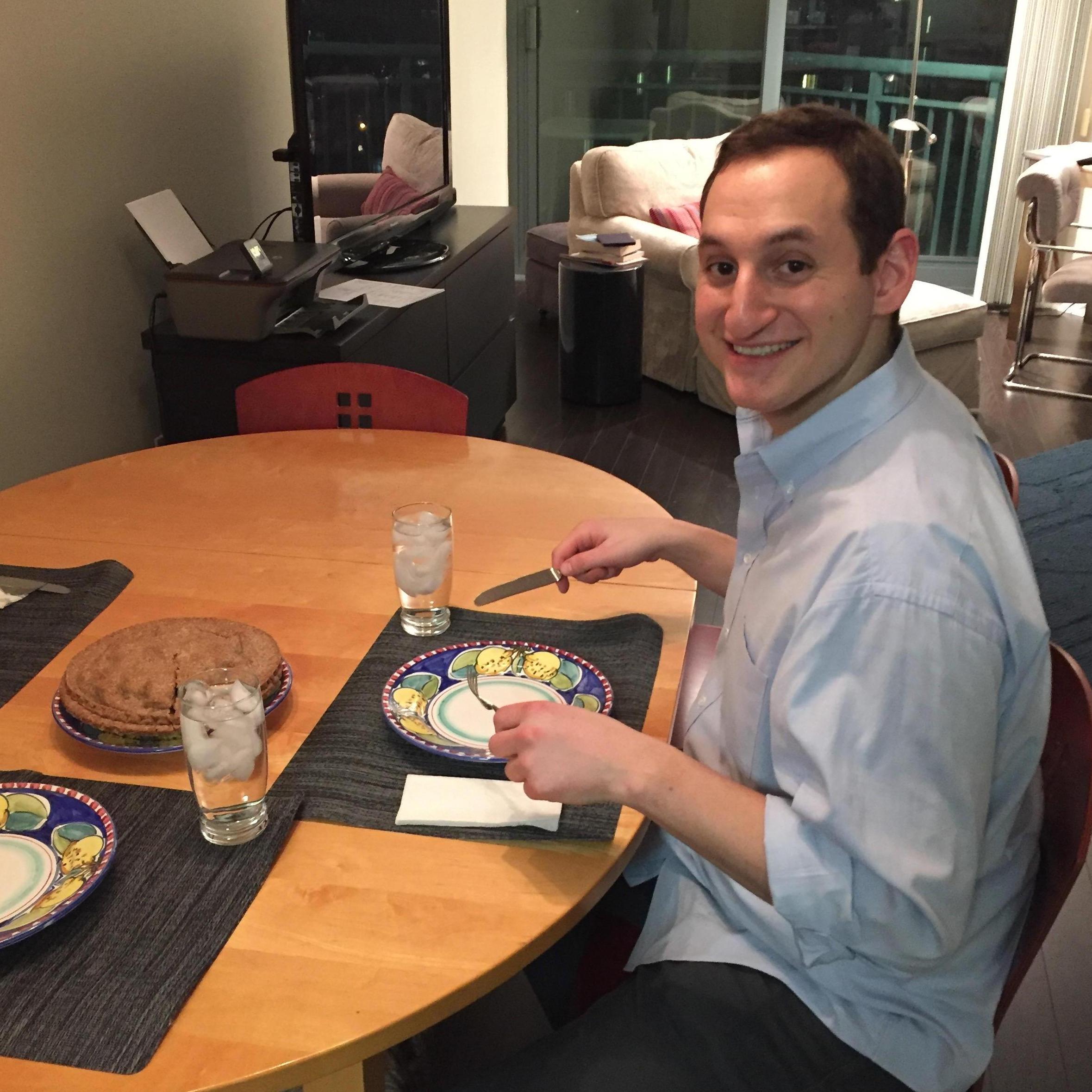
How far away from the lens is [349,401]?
2.24 m

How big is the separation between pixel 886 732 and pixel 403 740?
1.66 ft

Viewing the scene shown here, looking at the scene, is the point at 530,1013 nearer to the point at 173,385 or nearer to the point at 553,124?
the point at 173,385

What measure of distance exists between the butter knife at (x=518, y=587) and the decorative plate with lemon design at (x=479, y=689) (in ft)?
0.41

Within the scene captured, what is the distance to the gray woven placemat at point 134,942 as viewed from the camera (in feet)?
2.80

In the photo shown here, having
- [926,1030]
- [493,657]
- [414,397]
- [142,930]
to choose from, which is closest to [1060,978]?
[926,1030]

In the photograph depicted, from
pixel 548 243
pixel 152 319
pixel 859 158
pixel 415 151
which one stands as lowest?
pixel 548 243

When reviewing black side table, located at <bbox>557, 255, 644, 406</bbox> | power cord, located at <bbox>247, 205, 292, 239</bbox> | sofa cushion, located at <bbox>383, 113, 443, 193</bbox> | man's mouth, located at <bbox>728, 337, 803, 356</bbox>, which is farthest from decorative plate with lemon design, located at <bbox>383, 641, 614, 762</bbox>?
black side table, located at <bbox>557, 255, 644, 406</bbox>

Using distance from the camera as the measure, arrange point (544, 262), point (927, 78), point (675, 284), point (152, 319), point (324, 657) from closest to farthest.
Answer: point (324, 657) < point (152, 319) < point (675, 284) < point (544, 262) < point (927, 78)

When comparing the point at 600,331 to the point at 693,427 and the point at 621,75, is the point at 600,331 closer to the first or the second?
the point at 693,427

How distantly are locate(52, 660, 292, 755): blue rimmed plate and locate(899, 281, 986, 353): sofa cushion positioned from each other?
147 inches

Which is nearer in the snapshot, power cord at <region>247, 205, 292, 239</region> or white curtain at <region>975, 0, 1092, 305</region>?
power cord at <region>247, 205, 292, 239</region>

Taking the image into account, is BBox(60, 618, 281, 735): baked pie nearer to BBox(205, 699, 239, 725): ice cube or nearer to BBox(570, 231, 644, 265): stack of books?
BBox(205, 699, 239, 725): ice cube

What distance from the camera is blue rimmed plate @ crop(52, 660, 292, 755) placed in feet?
3.84

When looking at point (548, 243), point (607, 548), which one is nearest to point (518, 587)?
point (607, 548)
